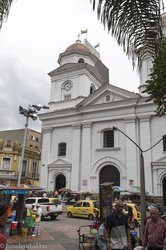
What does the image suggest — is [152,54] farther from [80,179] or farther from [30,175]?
[30,175]

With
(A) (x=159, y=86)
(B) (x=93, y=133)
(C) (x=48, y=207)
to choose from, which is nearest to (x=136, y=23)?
(A) (x=159, y=86)

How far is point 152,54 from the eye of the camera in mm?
4348

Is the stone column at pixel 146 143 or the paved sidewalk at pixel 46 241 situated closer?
the paved sidewalk at pixel 46 241

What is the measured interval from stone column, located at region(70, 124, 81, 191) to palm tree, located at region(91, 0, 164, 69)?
25.2 m

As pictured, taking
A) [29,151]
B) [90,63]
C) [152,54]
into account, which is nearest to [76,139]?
[90,63]

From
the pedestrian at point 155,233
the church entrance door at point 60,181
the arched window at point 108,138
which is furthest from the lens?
the church entrance door at point 60,181

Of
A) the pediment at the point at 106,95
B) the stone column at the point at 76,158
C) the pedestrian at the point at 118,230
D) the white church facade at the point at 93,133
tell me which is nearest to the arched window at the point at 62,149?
the white church facade at the point at 93,133

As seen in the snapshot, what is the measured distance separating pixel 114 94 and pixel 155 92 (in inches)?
881

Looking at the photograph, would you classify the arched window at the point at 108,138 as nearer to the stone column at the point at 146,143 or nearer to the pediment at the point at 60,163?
the stone column at the point at 146,143

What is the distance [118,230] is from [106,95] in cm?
2551

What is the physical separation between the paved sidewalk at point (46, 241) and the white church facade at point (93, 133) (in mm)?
13951

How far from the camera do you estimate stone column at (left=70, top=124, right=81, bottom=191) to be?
28.4m

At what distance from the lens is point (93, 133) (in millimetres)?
29734

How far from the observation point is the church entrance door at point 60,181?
99.9 ft
